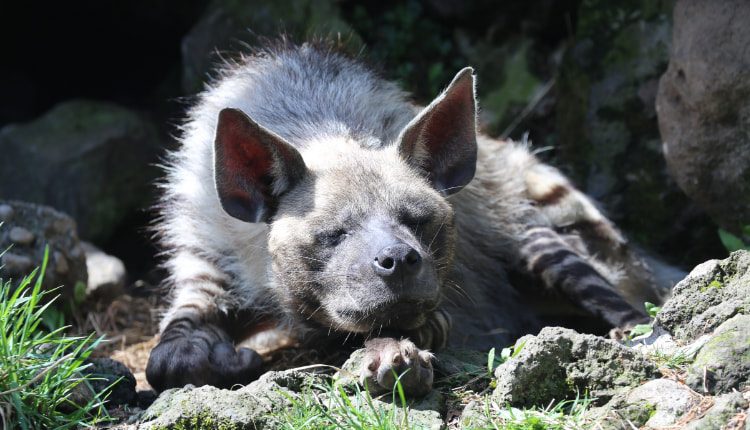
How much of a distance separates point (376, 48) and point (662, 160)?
2564 millimetres

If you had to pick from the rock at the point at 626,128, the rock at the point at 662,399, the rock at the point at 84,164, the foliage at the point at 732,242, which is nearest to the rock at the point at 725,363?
the rock at the point at 662,399

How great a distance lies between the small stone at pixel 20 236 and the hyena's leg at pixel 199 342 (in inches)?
33.1

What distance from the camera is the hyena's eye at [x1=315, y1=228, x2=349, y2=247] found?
2809mm

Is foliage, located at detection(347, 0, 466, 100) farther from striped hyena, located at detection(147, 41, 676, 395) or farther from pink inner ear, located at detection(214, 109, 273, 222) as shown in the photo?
pink inner ear, located at detection(214, 109, 273, 222)

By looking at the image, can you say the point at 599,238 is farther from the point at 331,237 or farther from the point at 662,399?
the point at 662,399

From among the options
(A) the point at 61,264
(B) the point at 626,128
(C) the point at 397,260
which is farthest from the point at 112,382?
(B) the point at 626,128

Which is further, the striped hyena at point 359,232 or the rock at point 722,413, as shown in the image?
the striped hyena at point 359,232

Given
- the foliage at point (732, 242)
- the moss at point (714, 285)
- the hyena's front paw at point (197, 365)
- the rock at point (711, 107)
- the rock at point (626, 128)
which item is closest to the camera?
the moss at point (714, 285)

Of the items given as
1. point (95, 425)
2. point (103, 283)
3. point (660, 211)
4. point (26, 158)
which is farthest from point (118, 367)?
point (26, 158)

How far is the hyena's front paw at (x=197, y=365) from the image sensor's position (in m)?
3.01

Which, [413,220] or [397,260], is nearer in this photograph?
[397,260]

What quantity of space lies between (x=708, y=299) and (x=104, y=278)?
361 cm

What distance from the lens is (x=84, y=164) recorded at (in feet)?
19.2

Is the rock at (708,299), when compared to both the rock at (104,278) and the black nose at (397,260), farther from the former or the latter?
the rock at (104,278)
